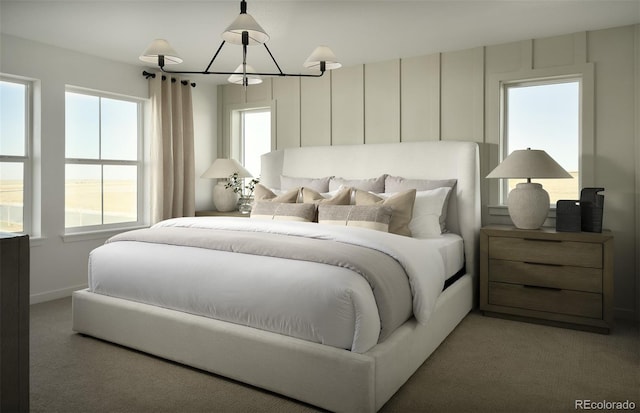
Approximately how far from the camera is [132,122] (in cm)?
490

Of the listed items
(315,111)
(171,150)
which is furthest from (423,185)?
(171,150)

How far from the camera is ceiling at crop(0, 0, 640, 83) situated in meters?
3.10

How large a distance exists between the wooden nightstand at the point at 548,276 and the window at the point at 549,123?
2.14ft

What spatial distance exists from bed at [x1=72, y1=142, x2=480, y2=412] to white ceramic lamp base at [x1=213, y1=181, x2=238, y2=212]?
6.92 ft

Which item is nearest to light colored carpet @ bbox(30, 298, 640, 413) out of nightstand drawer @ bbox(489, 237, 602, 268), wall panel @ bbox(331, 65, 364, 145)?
nightstand drawer @ bbox(489, 237, 602, 268)

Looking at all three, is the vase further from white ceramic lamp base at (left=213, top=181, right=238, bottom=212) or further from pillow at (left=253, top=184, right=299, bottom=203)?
pillow at (left=253, top=184, right=299, bottom=203)

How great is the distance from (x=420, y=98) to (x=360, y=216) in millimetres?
1754

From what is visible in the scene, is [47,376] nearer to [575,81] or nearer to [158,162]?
[158,162]

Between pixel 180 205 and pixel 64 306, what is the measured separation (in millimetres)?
1616

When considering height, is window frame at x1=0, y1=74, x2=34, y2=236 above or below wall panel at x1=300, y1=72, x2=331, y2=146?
below

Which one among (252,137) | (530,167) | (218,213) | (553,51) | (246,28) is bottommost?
(218,213)

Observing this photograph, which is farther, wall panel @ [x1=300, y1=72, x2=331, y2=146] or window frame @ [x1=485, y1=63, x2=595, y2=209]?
wall panel @ [x1=300, y1=72, x2=331, y2=146]

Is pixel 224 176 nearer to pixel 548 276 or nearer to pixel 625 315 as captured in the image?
pixel 548 276

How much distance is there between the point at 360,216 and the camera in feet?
10.4
